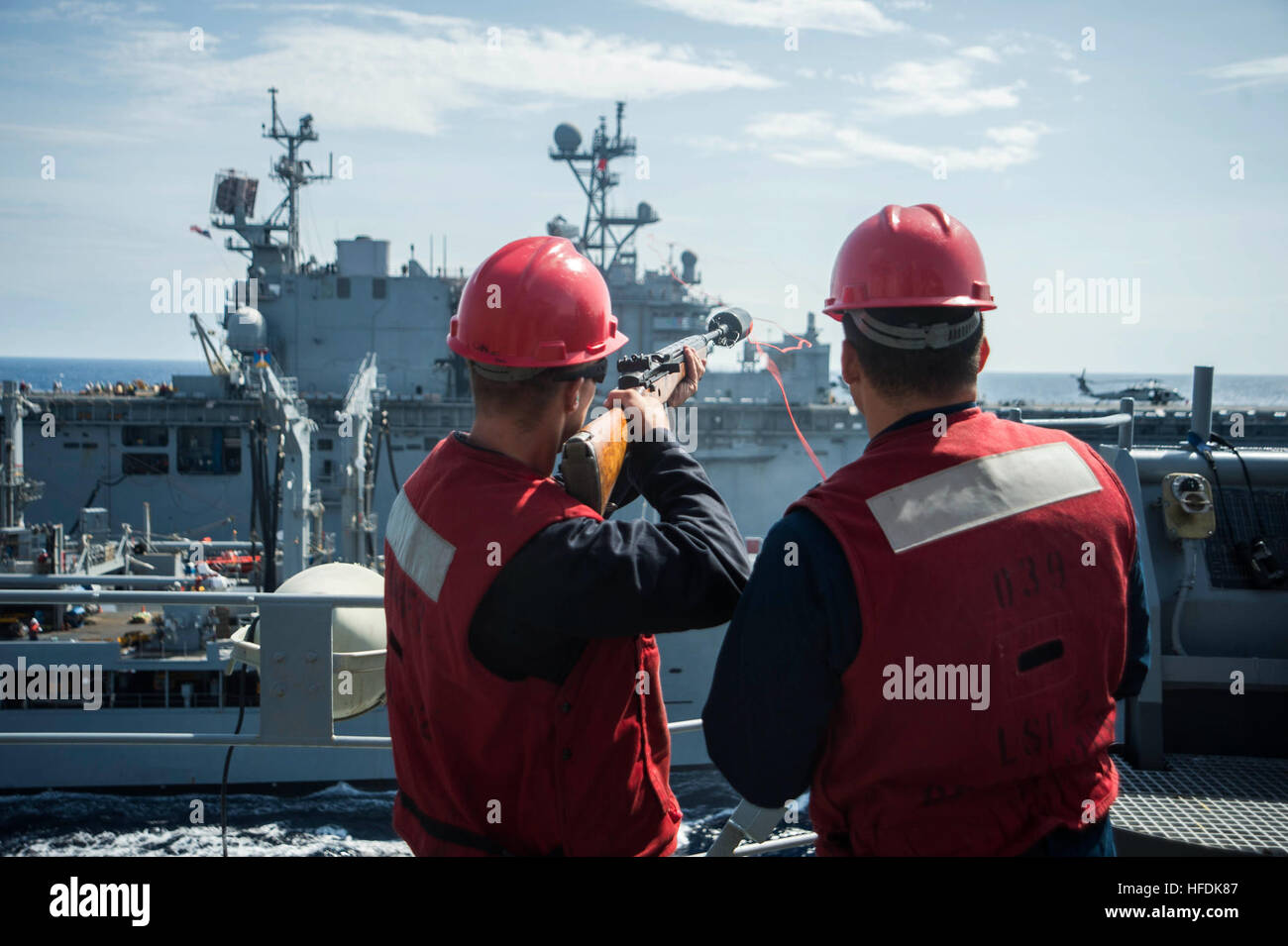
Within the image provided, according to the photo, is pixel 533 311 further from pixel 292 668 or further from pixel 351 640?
pixel 351 640

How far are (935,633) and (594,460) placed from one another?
66 cm

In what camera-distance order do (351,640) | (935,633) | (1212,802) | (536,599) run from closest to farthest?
(935,633) < (536,599) < (1212,802) < (351,640)

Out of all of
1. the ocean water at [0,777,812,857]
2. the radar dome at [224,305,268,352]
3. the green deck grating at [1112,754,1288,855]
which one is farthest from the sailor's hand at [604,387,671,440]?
the radar dome at [224,305,268,352]


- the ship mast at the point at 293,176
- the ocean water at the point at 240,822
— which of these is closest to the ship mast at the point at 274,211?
the ship mast at the point at 293,176

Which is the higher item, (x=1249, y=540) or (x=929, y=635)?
(x=929, y=635)

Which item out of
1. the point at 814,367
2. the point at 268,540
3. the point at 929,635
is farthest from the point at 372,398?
the point at 929,635

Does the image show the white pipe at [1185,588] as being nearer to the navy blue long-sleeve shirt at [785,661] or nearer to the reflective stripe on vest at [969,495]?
the reflective stripe on vest at [969,495]

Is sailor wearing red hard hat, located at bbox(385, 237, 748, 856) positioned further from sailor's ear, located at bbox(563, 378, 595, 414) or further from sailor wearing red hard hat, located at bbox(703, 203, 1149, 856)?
sailor wearing red hard hat, located at bbox(703, 203, 1149, 856)

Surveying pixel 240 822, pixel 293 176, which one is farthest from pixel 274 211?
pixel 240 822

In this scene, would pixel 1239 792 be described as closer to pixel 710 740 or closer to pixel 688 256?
pixel 710 740

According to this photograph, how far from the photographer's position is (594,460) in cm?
168

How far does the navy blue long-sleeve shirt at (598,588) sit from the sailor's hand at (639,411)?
11.0 inches

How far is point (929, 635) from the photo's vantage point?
4.58ft
